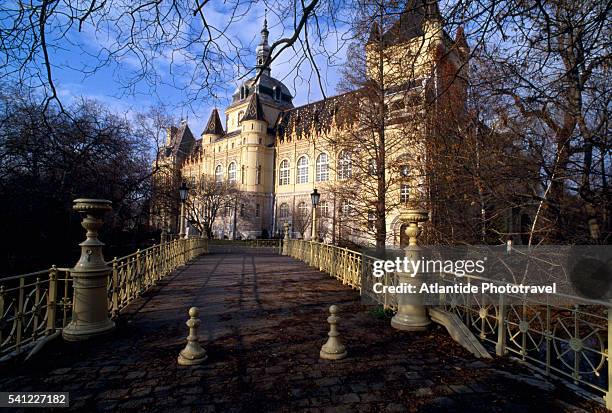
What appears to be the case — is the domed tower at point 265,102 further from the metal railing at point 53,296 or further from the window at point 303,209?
the metal railing at point 53,296

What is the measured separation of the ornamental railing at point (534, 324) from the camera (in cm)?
371

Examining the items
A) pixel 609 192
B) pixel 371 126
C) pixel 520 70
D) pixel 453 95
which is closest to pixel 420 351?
pixel 609 192

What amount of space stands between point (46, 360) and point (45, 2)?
403 cm

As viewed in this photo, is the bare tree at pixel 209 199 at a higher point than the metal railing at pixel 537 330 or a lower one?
higher

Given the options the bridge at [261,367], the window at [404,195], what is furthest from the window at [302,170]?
the bridge at [261,367]

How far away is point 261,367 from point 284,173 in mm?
55891

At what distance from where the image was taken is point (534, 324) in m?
9.29

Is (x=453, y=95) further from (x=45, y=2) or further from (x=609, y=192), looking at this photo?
(x=45, y=2)

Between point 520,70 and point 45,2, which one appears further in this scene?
point 520,70

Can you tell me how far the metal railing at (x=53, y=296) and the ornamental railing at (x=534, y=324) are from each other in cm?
538

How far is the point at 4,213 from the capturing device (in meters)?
10.5

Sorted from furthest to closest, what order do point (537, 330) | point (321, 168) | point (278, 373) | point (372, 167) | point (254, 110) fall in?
point (254, 110), point (321, 168), point (372, 167), point (537, 330), point (278, 373)

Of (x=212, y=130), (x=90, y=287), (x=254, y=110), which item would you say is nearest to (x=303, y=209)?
(x=254, y=110)

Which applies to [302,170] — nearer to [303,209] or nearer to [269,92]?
[303,209]
